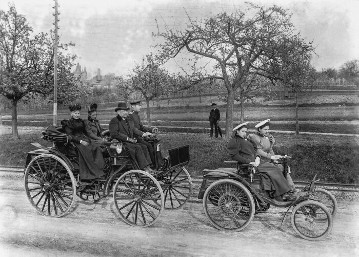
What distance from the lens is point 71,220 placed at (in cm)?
578

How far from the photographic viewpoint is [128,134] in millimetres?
6289

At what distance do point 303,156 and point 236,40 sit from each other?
11.3ft

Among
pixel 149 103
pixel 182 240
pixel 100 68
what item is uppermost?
pixel 100 68

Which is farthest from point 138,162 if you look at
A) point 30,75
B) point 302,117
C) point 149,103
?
point 302,117

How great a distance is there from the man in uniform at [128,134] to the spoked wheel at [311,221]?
2375 mm

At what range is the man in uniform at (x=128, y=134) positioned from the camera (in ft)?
19.3

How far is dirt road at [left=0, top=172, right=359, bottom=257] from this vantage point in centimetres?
465

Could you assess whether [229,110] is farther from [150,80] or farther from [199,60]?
[150,80]

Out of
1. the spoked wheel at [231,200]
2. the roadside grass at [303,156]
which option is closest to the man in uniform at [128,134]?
the spoked wheel at [231,200]

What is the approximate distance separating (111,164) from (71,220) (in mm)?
1060

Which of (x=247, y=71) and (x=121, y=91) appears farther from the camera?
(x=121, y=91)

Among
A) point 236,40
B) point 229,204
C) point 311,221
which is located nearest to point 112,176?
point 229,204

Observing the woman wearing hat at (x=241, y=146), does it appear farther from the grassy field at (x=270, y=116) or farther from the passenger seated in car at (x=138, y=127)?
the grassy field at (x=270, y=116)

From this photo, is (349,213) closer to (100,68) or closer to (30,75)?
(100,68)
